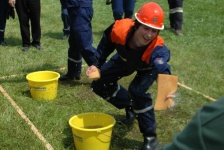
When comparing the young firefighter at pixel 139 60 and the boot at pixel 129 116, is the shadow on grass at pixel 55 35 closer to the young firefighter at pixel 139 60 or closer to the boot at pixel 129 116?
the boot at pixel 129 116

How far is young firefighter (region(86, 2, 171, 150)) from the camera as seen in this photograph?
3.43 m

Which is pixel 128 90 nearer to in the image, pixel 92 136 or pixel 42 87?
pixel 92 136

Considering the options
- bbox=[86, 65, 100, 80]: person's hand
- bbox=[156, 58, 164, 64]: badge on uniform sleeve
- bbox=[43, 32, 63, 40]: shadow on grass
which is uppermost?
bbox=[156, 58, 164, 64]: badge on uniform sleeve

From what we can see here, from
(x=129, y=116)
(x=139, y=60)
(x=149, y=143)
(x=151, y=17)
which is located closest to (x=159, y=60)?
(x=139, y=60)

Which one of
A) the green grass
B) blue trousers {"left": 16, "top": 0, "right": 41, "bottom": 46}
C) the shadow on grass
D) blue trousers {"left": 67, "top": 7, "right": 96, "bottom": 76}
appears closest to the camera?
the green grass

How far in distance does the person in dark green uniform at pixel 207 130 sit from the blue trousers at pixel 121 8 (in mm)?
6720

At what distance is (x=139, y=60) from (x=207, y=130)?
9.35ft

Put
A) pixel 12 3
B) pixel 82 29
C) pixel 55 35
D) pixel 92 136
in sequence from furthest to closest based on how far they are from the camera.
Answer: pixel 55 35, pixel 12 3, pixel 82 29, pixel 92 136

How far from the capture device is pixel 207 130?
0.78 m

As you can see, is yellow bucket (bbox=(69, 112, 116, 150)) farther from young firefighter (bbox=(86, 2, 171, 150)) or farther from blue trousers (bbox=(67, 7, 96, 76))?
blue trousers (bbox=(67, 7, 96, 76))

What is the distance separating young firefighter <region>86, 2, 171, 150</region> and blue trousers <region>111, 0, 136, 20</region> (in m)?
3.60

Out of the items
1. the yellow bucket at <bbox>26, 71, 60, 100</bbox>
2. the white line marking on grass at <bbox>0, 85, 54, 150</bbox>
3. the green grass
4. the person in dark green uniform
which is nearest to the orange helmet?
the green grass

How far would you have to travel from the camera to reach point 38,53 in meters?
6.77

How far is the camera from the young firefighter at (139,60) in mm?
3432
